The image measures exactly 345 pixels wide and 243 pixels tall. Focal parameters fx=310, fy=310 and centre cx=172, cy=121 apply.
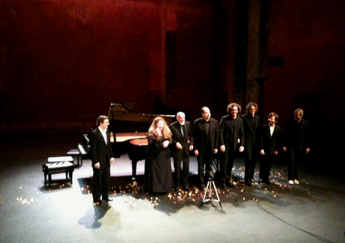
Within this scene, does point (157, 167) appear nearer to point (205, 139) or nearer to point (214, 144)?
point (205, 139)

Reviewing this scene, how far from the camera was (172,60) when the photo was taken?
1305 centimetres

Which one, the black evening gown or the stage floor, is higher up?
the black evening gown

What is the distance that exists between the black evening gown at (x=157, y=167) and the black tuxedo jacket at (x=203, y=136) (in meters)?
0.70

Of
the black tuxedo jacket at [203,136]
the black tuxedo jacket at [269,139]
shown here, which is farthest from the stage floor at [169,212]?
the black tuxedo jacket at [203,136]

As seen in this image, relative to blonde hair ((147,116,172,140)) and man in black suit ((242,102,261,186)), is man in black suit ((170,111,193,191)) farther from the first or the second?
man in black suit ((242,102,261,186))

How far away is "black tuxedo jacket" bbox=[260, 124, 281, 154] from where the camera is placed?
21.0 ft

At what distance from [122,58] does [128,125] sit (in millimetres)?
6078

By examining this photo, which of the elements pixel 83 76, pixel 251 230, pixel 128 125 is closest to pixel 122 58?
pixel 83 76

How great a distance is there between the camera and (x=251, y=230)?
4480 millimetres

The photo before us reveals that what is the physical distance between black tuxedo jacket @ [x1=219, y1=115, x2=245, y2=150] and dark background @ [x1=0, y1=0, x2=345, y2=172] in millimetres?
3283

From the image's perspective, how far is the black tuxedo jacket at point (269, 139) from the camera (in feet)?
21.0

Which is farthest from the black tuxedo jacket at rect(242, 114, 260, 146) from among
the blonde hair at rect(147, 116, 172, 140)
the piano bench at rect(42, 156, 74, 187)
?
the piano bench at rect(42, 156, 74, 187)

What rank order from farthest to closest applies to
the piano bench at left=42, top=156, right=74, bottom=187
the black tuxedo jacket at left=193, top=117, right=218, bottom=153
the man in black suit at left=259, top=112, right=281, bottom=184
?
the man in black suit at left=259, top=112, right=281, bottom=184
the piano bench at left=42, top=156, right=74, bottom=187
the black tuxedo jacket at left=193, top=117, right=218, bottom=153

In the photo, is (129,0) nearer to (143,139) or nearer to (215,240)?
(143,139)
